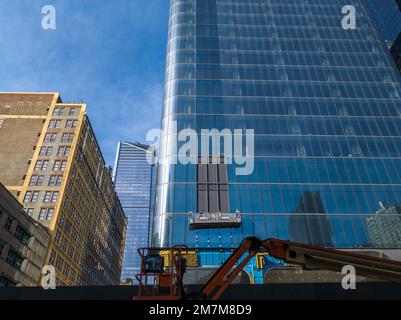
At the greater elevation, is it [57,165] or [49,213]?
[57,165]

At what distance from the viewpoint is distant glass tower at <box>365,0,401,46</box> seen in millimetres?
107688

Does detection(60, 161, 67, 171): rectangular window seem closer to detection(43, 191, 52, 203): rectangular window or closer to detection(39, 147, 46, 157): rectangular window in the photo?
detection(39, 147, 46, 157): rectangular window

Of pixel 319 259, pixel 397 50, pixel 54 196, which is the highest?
pixel 397 50

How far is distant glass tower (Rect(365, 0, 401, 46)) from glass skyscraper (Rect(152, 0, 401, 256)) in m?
31.2

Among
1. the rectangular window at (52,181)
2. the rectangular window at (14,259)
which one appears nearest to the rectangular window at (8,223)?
the rectangular window at (14,259)

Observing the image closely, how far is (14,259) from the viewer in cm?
5344

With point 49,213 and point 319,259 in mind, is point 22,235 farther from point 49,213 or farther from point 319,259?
point 319,259

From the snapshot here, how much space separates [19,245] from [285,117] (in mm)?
49496

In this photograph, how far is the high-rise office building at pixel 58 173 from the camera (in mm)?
67750

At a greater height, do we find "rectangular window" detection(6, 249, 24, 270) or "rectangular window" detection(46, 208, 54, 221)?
"rectangular window" detection(46, 208, 54, 221)

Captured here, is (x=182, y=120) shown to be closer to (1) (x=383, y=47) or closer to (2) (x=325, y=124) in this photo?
(2) (x=325, y=124)

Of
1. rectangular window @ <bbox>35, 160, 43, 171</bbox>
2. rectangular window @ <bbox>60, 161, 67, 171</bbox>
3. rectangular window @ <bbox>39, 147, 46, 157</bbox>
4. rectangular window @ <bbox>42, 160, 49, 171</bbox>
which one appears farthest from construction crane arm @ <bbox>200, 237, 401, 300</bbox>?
rectangular window @ <bbox>39, 147, 46, 157</bbox>

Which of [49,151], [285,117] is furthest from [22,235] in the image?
[285,117]

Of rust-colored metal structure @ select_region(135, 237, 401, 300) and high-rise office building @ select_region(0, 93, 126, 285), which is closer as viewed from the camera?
rust-colored metal structure @ select_region(135, 237, 401, 300)
